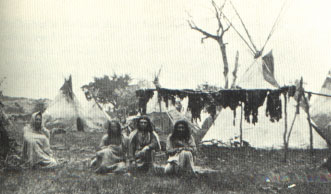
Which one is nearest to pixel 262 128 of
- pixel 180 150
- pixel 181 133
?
pixel 181 133

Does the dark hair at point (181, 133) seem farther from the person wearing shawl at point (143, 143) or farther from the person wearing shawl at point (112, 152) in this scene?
the person wearing shawl at point (112, 152)

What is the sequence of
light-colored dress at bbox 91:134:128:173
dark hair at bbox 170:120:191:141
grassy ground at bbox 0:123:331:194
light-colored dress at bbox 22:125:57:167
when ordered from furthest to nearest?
light-colored dress at bbox 22:125:57:167 → dark hair at bbox 170:120:191:141 → light-colored dress at bbox 91:134:128:173 → grassy ground at bbox 0:123:331:194

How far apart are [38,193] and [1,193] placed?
0.63 m

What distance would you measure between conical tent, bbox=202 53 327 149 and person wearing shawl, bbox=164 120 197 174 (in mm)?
3789

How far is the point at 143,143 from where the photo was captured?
277 inches

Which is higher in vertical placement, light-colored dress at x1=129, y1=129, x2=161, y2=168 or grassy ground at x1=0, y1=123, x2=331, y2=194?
light-colored dress at x1=129, y1=129, x2=161, y2=168

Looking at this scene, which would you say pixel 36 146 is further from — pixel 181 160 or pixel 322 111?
pixel 322 111

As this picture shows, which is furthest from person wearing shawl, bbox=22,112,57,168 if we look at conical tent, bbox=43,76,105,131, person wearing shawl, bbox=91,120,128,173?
conical tent, bbox=43,76,105,131

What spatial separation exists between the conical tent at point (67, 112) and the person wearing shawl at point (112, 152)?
11899 millimetres

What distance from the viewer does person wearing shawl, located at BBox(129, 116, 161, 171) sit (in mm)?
6812

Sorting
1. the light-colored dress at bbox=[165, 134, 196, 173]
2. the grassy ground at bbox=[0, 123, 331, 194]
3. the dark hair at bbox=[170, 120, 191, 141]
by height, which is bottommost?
the grassy ground at bbox=[0, 123, 331, 194]

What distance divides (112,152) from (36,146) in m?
1.74

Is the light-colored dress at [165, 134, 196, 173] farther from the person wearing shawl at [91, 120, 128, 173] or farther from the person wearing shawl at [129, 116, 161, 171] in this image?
the person wearing shawl at [91, 120, 128, 173]

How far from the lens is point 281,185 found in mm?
5953
